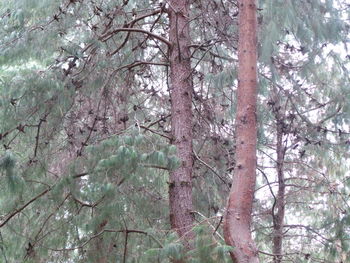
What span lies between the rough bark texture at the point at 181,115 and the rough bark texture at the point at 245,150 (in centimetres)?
69

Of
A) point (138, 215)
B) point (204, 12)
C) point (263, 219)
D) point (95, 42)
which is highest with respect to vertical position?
point (204, 12)

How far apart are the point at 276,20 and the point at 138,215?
8.15 ft

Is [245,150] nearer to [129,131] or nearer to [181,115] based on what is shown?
[129,131]

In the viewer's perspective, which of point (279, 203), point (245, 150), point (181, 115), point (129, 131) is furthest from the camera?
point (279, 203)

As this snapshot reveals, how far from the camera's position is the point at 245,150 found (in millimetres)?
4184

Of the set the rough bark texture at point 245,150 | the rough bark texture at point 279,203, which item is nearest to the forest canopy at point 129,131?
the rough bark texture at point 245,150

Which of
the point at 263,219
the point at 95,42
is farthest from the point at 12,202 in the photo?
the point at 263,219

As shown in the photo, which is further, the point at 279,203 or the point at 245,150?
the point at 279,203

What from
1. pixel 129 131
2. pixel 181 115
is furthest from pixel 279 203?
pixel 129 131

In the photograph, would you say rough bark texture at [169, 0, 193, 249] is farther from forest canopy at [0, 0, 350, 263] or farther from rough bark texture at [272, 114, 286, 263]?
rough bark texture at [272, 114, 286, 263]

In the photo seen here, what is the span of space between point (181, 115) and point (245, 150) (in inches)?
51.1

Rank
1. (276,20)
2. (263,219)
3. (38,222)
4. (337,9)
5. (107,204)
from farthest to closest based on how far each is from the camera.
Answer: (263,219) < (337,9) < (38,222) < (276,20) < (107,204)

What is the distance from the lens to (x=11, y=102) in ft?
15.9

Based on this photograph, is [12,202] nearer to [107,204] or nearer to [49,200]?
[49,200]
